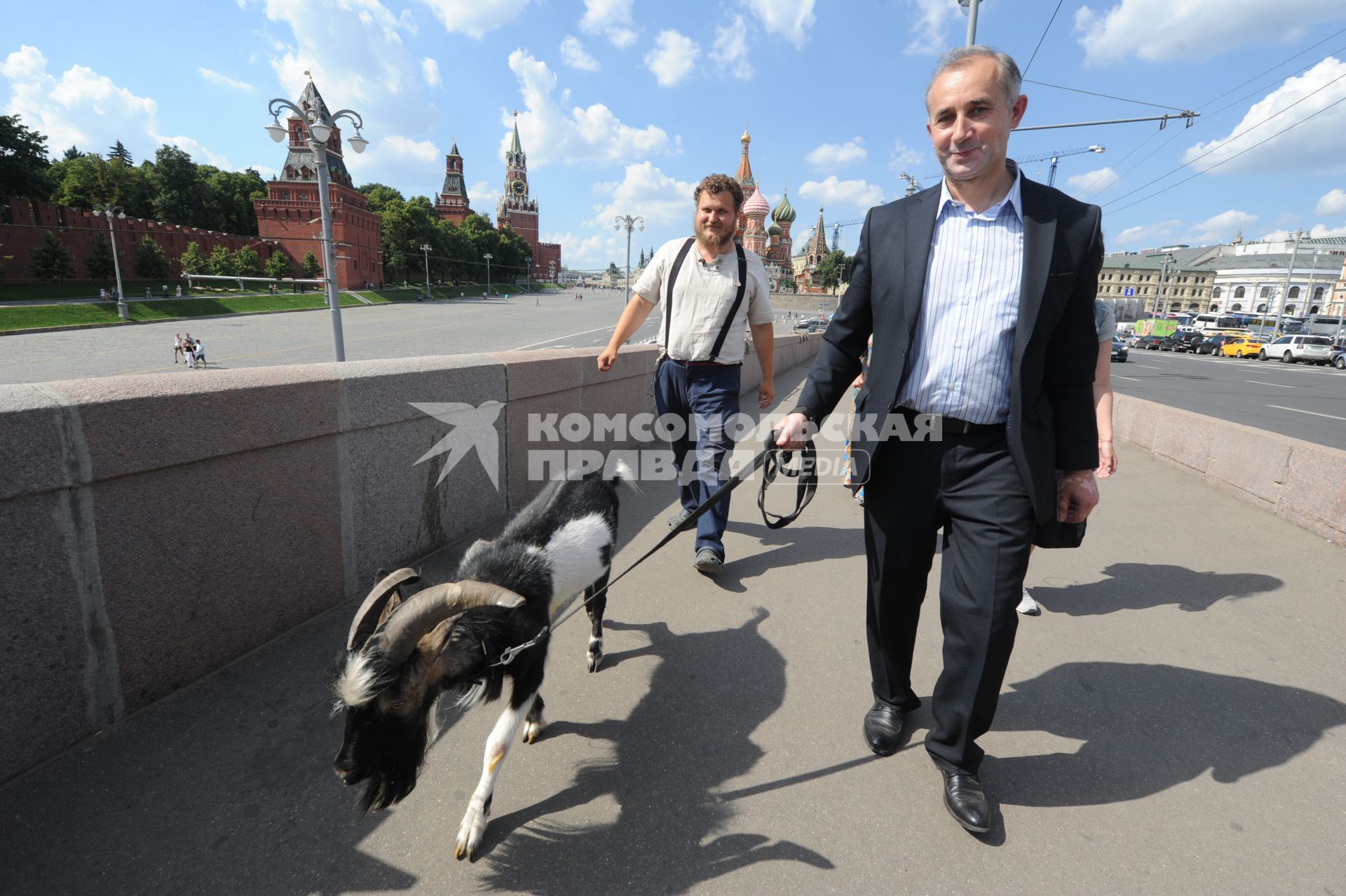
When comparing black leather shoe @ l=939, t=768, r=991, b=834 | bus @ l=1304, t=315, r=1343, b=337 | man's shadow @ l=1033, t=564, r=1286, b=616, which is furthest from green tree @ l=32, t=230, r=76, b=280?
bus @ l=1304, t=315, r=1343, b=337

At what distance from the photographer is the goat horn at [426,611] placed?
175cm

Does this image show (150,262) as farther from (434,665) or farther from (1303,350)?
(1303,350)

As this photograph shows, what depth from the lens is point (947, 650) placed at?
2.27m

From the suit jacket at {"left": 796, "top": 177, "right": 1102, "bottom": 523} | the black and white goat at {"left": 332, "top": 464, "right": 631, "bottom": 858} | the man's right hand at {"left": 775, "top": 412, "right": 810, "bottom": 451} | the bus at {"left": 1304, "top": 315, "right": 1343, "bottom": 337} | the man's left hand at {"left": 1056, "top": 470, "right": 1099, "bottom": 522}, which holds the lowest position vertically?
the black and white goat at {"left": 332, "top": 464, "right": 631, "bottom": 858}

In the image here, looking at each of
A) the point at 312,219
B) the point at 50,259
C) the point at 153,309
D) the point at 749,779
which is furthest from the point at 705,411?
the point at 312,219

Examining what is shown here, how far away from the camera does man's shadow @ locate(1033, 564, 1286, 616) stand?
398 cm

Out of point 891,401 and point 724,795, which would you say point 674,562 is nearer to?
point 724,795

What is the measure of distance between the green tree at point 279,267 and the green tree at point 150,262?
34.2ft

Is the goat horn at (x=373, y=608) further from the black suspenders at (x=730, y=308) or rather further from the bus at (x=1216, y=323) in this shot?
the bus at (x=1216, y=323)

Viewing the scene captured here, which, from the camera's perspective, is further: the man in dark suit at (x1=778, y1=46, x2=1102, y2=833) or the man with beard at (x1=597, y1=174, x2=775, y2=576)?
the man with beard at (x1=597, y1=174, x2=775, y2=576)

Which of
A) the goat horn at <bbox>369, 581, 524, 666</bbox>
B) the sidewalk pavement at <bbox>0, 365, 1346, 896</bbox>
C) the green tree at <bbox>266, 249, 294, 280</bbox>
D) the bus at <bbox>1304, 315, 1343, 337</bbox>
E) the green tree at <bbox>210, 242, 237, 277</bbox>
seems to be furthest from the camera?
the green tree at <bbox>266, 249, 294, 280</bbox>

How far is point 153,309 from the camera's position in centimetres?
4316

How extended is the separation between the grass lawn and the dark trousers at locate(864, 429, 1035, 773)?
44.9 meters

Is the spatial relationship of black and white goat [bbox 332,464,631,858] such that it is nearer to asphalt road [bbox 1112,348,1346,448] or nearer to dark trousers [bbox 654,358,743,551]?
dark trousers [bbox 654,358,743,551]
